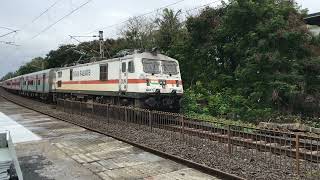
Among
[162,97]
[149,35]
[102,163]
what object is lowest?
[102,163]

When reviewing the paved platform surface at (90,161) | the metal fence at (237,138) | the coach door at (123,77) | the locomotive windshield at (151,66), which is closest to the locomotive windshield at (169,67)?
the locomotive windshield at (151,66)

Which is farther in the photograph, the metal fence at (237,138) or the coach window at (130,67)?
the coach window at (130,67)

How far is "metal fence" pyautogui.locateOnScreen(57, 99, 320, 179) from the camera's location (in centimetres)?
884

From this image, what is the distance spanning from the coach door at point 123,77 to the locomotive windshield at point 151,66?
1.02 m

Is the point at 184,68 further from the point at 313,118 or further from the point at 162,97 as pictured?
the point at 313,118

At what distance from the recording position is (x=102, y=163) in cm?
983

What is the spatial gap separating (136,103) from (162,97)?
1207 millimetres

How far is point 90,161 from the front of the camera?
33.1ft

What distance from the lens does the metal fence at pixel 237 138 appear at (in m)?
8.84

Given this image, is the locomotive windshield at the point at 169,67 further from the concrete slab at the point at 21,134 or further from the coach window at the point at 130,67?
the concrete slab at the point at 21,134

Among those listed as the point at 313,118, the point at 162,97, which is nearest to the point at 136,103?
the point at 162,97

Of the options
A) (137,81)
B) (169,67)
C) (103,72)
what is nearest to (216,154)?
(137,81)

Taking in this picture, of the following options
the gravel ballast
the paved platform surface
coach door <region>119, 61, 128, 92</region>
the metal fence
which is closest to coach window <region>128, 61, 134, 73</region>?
coach door <region>119, 61, 128, 92</region>

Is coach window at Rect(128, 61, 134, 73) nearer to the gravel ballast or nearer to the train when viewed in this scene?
the train
